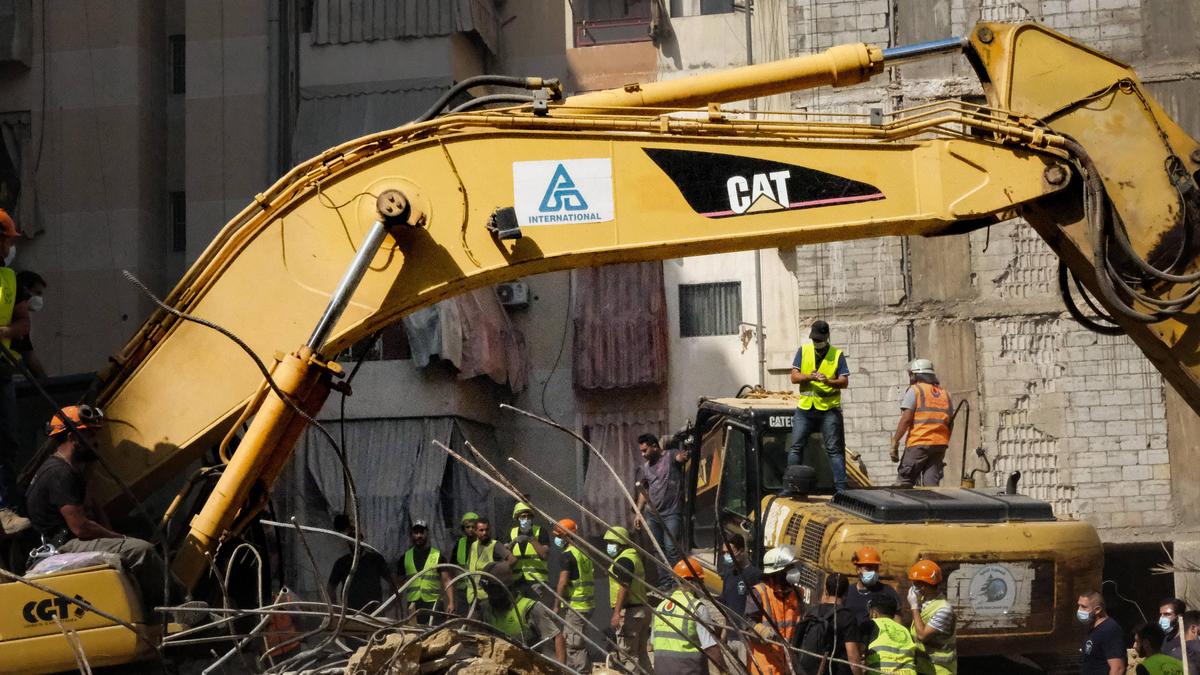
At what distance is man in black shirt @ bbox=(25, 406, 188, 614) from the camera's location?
7.32 m

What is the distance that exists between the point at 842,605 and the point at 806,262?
33.4 feet

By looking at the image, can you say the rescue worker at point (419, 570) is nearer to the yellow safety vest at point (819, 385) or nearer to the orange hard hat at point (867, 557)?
the yellow safety vest at point (819, 385)

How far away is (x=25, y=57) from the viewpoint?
Result: 23047 mm

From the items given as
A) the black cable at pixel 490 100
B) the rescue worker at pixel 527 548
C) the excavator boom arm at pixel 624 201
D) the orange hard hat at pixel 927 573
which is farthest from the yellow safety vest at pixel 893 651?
the rescue worker at pixel 527 548

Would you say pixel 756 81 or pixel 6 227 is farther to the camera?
pixel 756 81

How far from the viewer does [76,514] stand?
749 cm

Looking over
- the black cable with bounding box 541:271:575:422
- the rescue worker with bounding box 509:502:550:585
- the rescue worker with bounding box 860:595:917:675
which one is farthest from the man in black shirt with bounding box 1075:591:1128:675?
the black cable with bounding box 541:271:575:422

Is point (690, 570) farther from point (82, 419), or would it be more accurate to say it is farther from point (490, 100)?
point (82, 419)

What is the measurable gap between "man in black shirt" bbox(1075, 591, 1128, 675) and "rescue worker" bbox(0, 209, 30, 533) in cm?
722

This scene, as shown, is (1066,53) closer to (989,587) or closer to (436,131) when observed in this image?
(436,131)

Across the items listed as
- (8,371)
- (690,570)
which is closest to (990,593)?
(690,570)

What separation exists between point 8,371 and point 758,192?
4001 millimetres

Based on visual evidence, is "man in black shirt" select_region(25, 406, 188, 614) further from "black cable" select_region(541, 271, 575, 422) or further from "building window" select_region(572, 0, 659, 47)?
"building window" select_region(572, 0, 659, 47)

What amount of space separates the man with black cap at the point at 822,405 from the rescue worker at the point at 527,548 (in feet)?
9.02
